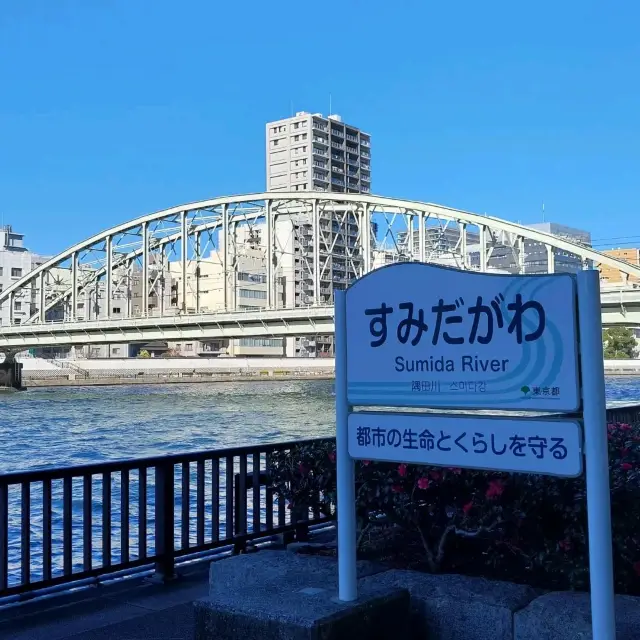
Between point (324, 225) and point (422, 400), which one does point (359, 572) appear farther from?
point (324, 225)

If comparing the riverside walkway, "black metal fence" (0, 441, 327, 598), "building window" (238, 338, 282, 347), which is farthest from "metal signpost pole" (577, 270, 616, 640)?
"building window" (238, 338, 282, 347)

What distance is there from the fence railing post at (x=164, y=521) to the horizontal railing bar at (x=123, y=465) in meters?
0.09

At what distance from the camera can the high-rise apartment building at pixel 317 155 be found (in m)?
160

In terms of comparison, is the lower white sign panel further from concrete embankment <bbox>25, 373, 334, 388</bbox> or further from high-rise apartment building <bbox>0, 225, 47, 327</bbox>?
high-rise apartment building <bbox>0, 225, 47, 327</bbox>

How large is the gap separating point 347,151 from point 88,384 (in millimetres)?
94323

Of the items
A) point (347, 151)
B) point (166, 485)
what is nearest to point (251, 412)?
point (166, 485)

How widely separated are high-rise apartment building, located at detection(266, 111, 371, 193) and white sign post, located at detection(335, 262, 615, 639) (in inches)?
6008

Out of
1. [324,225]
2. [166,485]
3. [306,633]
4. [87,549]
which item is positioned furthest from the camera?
[324,225]

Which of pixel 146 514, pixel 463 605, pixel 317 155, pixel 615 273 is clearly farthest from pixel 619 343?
pixel 463 605

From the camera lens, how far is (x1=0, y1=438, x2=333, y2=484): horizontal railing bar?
562 centimetres

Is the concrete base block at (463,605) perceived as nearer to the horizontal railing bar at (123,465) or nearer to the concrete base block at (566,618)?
the concrete base block at (566,618)

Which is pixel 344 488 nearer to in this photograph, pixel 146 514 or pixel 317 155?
pixel 146 514

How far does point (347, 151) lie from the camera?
545ft

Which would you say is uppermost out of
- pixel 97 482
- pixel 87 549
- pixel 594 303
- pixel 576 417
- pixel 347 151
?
pixel 347 151
